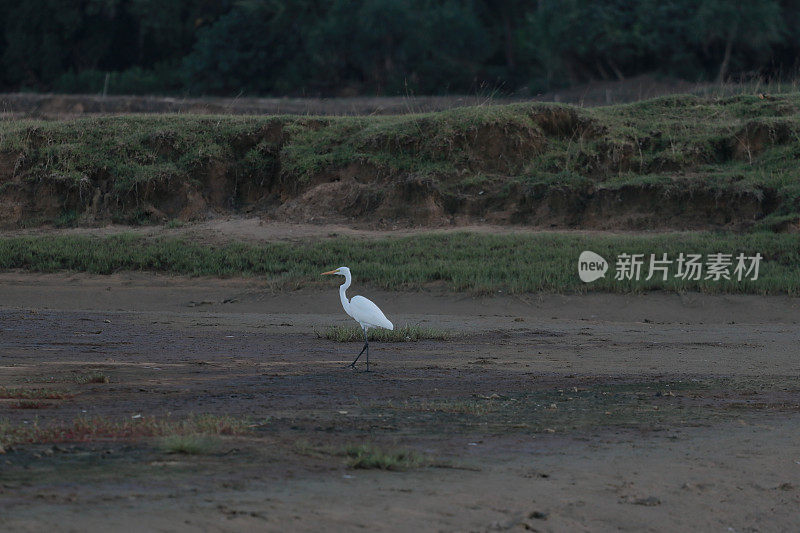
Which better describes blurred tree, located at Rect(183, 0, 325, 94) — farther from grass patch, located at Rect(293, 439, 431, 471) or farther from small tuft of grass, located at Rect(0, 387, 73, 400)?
grass patch, located at Rect(293, 439, 431, 471)

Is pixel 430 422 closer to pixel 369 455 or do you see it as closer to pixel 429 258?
pixel 369 455

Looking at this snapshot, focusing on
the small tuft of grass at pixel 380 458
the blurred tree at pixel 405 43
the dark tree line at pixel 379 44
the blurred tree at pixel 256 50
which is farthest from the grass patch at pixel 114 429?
the blurred tree at pixel 256 50

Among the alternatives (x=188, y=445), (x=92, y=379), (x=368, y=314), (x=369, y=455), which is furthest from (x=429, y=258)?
(x=188, y=445)

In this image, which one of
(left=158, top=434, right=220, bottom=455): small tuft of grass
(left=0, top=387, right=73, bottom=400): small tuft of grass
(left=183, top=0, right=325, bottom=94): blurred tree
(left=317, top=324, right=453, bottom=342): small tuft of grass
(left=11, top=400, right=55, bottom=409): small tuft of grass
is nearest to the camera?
(left=158, top=434, right=220, bottom=455): small tuft of grass

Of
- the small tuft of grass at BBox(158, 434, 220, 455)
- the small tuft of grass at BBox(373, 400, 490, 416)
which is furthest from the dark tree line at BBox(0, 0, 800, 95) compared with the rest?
the small tuft of grass at BBox(158, 434, 220, 455)

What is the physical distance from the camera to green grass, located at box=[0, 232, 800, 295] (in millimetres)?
13734

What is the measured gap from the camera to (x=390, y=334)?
10.4 meters

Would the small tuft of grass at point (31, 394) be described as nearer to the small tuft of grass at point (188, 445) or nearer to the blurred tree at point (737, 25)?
the small tuft of grass at point (188, 445)

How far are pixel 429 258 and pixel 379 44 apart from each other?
25.4 meters

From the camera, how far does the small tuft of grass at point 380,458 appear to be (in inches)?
202

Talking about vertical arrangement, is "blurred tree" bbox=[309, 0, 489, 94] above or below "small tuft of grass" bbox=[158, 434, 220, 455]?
above

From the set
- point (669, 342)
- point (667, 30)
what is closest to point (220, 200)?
point (669, 342)

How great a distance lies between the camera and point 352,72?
1604 inches

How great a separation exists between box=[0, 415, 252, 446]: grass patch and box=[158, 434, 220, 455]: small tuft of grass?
13cm
